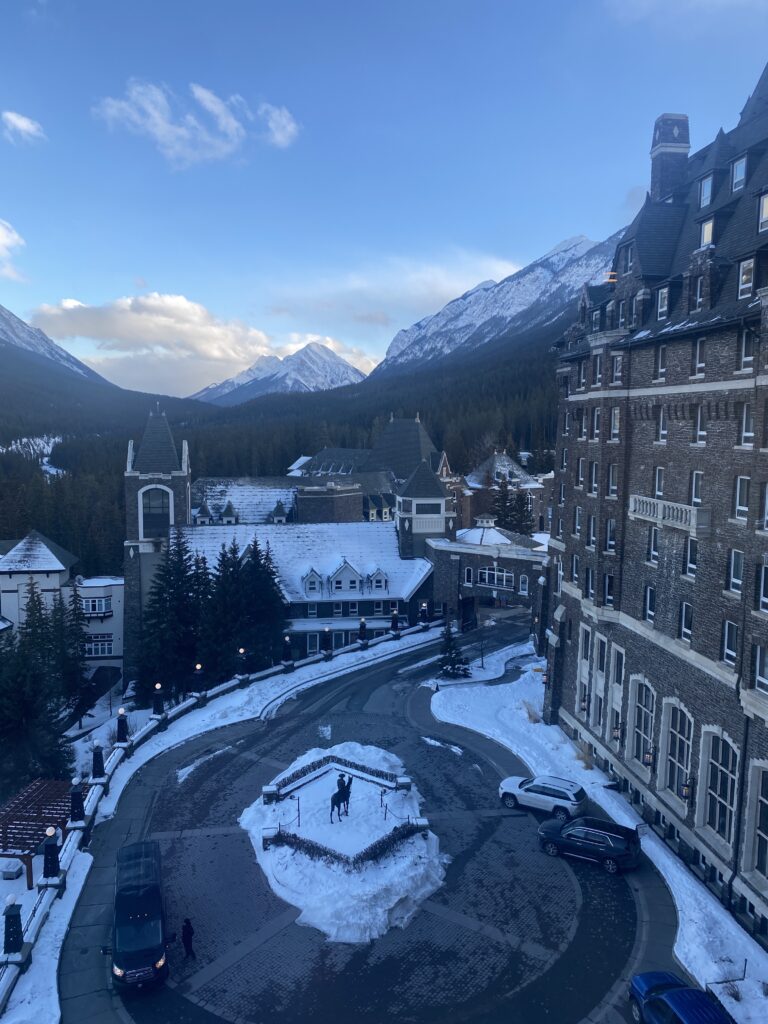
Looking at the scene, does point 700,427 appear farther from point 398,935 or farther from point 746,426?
point 398,935

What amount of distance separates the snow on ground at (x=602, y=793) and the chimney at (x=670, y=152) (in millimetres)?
26315

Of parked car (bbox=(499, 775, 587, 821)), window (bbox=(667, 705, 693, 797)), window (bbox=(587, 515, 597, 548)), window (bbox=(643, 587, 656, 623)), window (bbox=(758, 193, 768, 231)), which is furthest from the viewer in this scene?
window (bbox=(587, 515, 597, 548))

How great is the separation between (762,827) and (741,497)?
984 centimetres

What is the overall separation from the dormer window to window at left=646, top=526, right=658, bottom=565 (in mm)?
12963

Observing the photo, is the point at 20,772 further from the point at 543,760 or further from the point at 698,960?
the point at 698,960

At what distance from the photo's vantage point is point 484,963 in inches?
795

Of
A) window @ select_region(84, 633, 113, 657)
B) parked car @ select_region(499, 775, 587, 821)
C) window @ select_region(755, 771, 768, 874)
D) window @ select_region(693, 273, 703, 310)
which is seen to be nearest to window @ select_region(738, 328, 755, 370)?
window @ select_region(693, 273, 703, 310)

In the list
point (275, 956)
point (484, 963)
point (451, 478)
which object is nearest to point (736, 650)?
point (484, 963)

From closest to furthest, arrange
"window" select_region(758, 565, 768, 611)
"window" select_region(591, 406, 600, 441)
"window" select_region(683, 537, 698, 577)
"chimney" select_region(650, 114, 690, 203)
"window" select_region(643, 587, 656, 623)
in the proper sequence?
1. "window" select_region(758, 565, 768, 611)
2. "window" select_region(683, 537, 698, 577)
3. "window" select_region(643, 587, 656, 623)
4. "window" select_region(591, 406, 600, 441)
5. "chimney" select_region(650, 114, 690, 203)

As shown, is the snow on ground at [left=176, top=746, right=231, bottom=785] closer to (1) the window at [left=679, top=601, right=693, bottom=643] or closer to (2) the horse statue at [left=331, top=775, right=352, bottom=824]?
(2) the horse statue at [left=331, top=775, right=352, bottom=824]

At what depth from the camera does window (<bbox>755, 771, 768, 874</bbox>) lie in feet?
68.9

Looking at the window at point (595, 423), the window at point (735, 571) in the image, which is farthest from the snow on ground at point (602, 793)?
the window at point (595, 423)

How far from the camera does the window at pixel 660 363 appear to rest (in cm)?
2831

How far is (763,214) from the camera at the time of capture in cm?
2353
